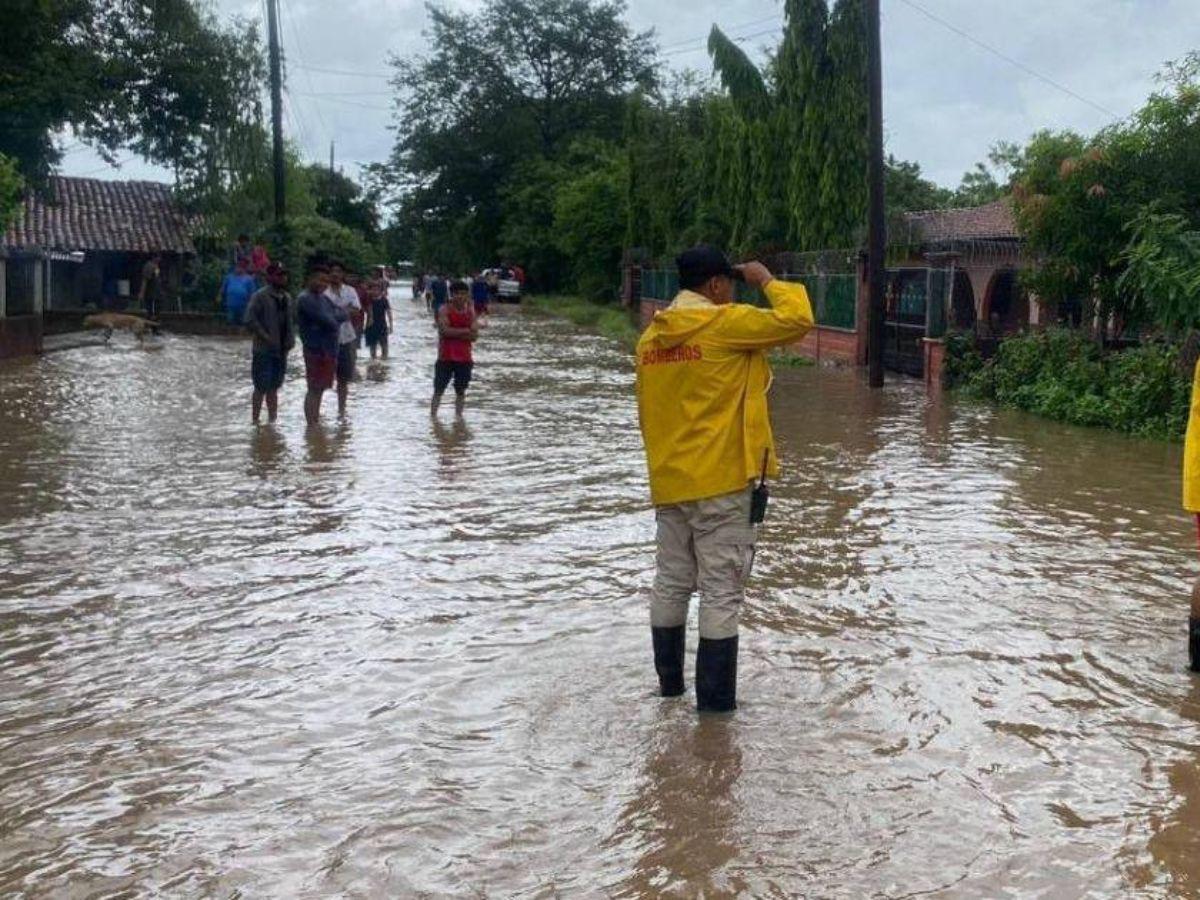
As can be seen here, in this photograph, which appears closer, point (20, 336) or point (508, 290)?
point (20, 336)

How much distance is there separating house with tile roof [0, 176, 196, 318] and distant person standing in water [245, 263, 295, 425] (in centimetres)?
2612

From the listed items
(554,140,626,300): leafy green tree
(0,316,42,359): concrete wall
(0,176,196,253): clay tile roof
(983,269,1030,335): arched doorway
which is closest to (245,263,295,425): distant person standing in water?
(0,316,42,359): concrete wall

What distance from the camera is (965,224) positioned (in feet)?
92.8

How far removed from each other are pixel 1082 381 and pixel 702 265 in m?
12.4

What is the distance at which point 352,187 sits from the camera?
8688cm

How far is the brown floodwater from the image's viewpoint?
411 cm

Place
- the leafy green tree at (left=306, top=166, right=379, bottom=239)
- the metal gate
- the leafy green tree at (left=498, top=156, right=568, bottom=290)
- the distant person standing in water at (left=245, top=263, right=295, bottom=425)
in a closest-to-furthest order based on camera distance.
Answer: the distant person standing in water at (left=245, top=263, right=295, bottom=425) < the metal gate < the leafy green tree at (left=498, top=156, right=568, bottom=290) < the leafy green tree at (left=306, top=166, right=379, bottom=239)

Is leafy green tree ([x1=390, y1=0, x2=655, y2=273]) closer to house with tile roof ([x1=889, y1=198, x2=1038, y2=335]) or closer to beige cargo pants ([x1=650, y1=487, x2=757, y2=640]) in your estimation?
house with tile roof ([x1=889, y1=198, x2=1038, y2=335])

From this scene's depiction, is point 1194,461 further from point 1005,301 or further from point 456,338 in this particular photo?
point 1005,301

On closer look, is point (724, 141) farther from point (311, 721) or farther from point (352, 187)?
point (352, 187)

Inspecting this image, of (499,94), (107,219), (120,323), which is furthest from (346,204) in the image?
(120,323)

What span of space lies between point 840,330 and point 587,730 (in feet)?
70.1

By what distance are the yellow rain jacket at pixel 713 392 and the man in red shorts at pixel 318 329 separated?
328 inches

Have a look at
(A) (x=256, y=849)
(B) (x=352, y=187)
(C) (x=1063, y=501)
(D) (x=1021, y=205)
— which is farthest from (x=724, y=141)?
(B) (x=352, y=187)
